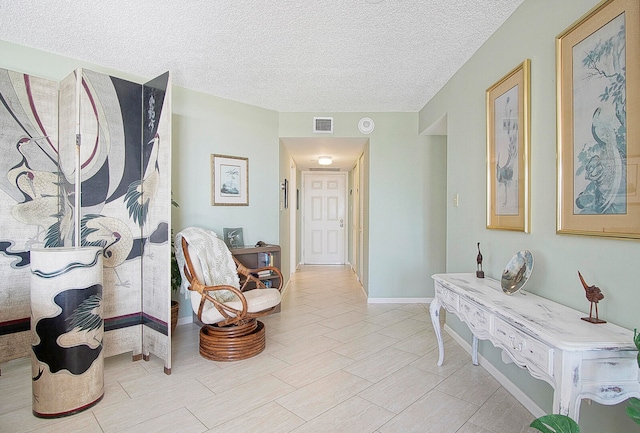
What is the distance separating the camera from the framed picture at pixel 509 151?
6.74 feet

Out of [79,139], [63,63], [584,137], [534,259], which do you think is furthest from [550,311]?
[63,63]

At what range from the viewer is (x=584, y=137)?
62.2 inches

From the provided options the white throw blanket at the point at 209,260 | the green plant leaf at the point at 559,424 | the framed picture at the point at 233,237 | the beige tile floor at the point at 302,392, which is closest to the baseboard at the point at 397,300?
the beige tile floor at the point at 302,392

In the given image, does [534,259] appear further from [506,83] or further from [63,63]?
[63,63]

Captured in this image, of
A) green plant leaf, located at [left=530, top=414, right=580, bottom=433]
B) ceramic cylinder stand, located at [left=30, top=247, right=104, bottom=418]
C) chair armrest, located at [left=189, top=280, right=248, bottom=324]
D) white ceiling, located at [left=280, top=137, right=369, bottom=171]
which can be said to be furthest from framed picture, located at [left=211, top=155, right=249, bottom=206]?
green plant leaf, located at [left=530, top=414, right=580, bottom=433]

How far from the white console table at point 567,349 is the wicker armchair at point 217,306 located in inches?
68.8

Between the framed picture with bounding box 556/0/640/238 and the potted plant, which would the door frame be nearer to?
the framed picture with bounding box 556/0/640/238

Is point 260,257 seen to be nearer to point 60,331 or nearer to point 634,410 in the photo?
point 60,331

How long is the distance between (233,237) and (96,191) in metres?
1.63

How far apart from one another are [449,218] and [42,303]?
328 centimetres

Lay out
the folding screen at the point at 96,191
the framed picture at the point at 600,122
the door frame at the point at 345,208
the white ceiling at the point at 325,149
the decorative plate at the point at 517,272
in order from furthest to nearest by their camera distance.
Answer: the door frame at the point at 345,208 → the white ceiling at the point at 325,149 → the folding screen at the point at 96,191 → the decorative plate at the point at 517,272 → the framed picture at the point at 600,122

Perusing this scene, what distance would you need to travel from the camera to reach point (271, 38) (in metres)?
2.56

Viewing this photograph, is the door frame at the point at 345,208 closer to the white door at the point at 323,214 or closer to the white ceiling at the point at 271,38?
the white door at the point at 323,214

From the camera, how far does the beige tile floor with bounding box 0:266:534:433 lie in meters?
1.88
